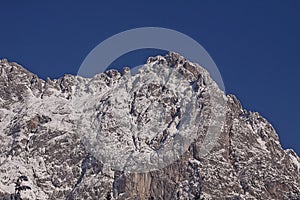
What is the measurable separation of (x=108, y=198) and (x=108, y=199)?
0.35ft

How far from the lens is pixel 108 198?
352 feet

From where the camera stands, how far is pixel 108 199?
352 ft
